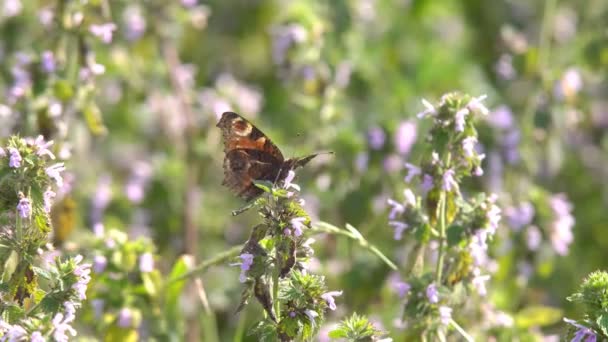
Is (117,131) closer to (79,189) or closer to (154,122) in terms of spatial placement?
(154,122)

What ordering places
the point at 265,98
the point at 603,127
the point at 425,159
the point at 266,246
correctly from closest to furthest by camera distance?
the point at 266,246 < the point at 425,159 < the point at 603,127 < the point at 265,98

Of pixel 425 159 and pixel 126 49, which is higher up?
pixel 126 49

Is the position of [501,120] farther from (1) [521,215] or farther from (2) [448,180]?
(2) [448,180]

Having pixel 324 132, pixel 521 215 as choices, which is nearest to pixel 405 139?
pixel 324 132

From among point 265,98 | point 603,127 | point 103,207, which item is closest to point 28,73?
point 103,207

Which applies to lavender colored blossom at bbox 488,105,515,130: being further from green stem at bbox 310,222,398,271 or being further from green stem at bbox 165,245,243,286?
green stem at bbox 165,245,243,286

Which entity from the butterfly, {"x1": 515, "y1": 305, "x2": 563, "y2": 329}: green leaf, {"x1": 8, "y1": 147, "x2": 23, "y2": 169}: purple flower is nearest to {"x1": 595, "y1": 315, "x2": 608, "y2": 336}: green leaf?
the butterfly
